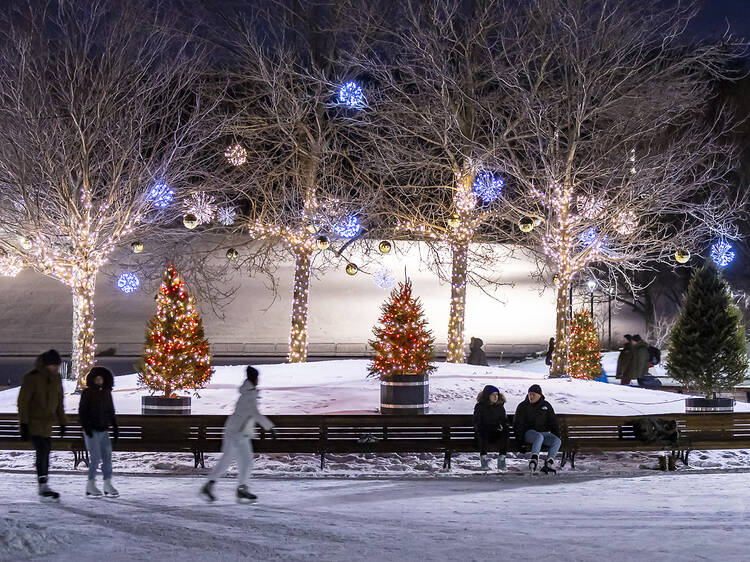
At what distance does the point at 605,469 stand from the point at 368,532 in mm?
6922

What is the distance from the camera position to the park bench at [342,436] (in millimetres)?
14680

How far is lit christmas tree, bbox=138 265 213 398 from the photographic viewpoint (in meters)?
17.5

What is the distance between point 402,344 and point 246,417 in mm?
6802

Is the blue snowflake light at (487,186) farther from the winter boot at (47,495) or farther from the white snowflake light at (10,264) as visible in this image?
the winter boot at (47,495)

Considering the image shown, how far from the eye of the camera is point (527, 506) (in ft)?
35.7

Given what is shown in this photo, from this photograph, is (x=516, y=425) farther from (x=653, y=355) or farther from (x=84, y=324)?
(x=653, y=355)

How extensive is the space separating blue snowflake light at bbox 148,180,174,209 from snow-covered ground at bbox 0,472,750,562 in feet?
33.3

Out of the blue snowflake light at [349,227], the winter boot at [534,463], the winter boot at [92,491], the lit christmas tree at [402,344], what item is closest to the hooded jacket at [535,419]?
the winter boot at [534,463]

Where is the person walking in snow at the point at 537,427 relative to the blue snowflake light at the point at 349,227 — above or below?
below

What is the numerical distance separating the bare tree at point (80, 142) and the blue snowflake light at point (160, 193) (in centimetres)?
3

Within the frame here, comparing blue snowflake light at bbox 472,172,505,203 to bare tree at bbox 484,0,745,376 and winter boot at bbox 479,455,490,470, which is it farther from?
winter boot at bbox 479,455,490,470

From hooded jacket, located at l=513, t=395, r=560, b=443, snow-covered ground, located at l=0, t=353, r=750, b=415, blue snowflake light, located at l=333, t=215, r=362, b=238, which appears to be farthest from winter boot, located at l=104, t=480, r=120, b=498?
blue snowflake light, located at l=333, t=215, r=362, b=238

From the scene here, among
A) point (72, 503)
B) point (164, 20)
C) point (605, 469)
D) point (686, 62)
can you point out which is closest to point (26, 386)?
point (72, 503)

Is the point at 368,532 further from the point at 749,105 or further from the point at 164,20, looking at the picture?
the point at 749,105
